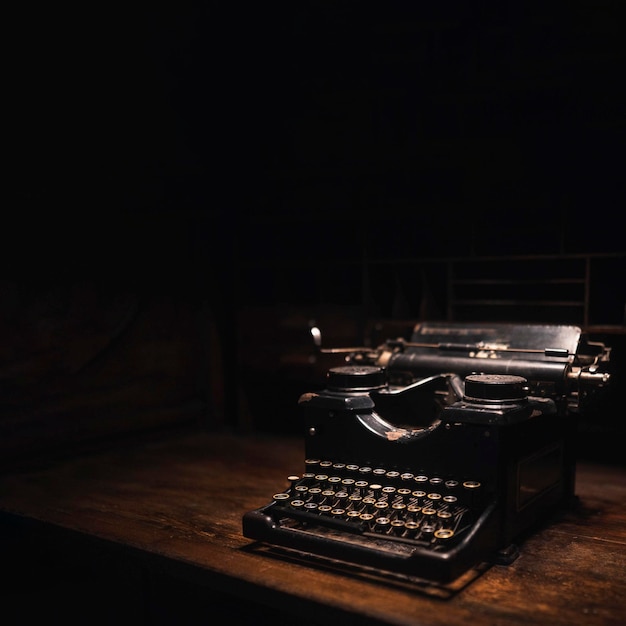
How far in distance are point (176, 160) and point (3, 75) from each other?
1047mm

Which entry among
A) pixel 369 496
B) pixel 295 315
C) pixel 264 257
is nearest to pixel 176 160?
pixel 264 257

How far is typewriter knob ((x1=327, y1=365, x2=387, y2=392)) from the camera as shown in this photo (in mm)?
2336

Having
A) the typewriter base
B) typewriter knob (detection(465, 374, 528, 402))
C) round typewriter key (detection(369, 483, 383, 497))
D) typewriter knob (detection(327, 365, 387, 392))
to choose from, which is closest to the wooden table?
the typewriter base

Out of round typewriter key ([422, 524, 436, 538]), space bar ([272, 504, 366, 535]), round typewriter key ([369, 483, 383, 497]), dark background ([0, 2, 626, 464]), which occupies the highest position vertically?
dark background ([0, 2, 626, 464])

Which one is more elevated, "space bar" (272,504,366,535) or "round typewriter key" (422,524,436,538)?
"round typewriter key" (422,524,436,538)

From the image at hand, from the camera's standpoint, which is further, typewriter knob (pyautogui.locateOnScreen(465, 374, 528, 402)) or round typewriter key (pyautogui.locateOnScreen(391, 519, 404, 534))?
typewriter knob (pyautogui.locateOnScreen(465, 374, 528, 402))

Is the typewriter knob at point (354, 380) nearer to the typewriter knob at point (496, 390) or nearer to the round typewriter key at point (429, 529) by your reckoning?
the typewriter knob at point (496, 390)

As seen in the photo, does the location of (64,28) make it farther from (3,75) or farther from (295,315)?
(295,315)

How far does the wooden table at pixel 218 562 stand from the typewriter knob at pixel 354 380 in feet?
2.00

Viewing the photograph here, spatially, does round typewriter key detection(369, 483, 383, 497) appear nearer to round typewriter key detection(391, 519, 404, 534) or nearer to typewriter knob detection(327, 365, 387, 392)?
round typewriter key detection(391, 519, 404, 534)

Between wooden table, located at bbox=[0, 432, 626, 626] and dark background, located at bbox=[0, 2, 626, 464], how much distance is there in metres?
0.68

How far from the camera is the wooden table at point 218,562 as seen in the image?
1683 millimetres

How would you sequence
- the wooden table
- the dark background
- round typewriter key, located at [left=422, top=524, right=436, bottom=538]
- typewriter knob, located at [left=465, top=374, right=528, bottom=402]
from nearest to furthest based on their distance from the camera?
1. the wooden table
2. round typewriter key, located at [left=422, top=524, right=436, bottom=538]
3. typewriter knob, located at [left=465, top=374, right=528, bottom=402]
4. the dark background

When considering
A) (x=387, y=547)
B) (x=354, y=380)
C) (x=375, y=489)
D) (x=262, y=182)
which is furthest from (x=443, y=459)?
(x=262, y=182)
